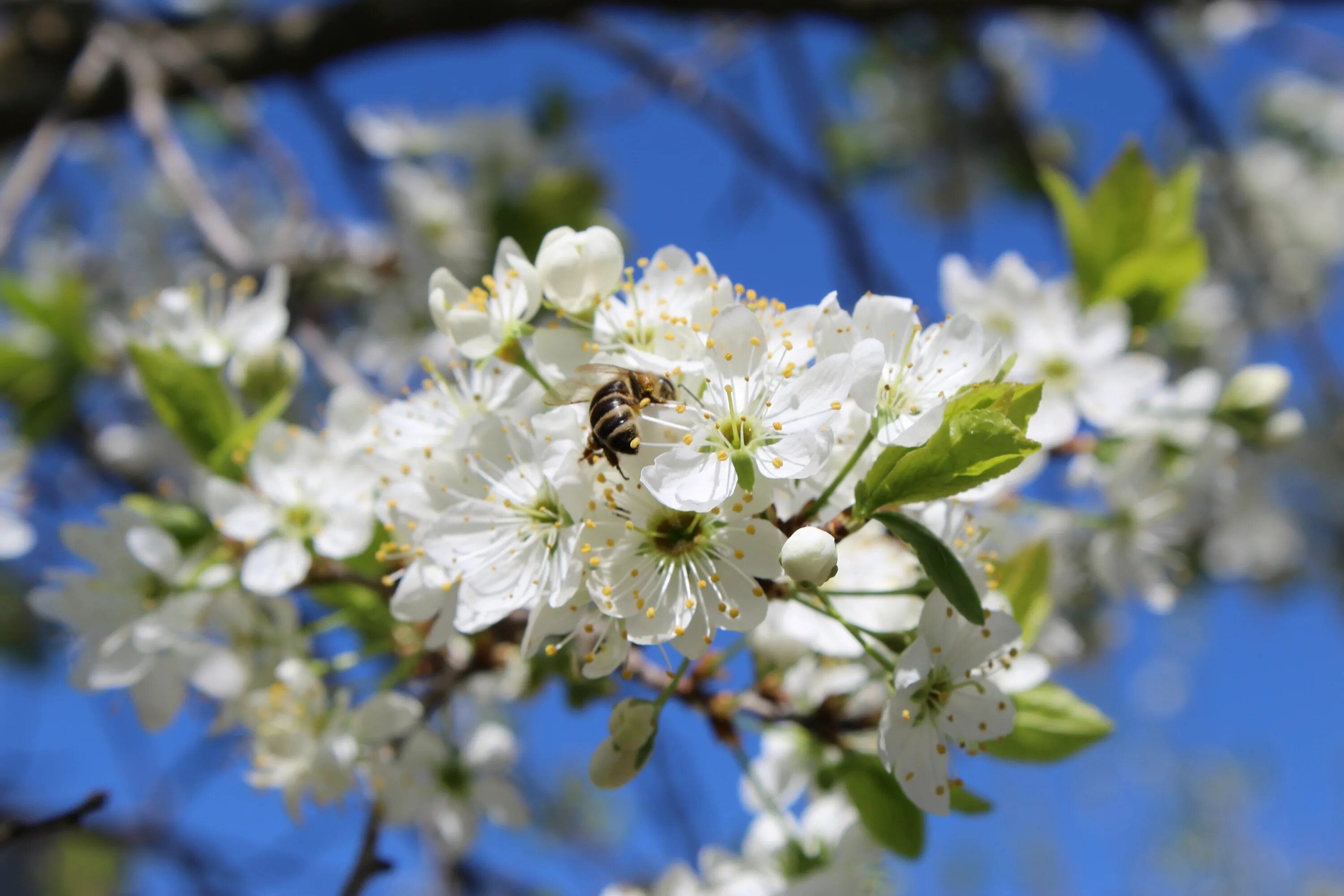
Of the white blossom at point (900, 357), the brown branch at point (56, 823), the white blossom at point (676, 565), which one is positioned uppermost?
the white blossom at point (900, 357)

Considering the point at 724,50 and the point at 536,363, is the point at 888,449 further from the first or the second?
the point at 724,50

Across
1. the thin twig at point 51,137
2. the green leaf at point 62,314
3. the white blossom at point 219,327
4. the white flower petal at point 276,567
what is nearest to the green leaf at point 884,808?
the white flower petal at point 276,567

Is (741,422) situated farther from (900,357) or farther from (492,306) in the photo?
(492,306)

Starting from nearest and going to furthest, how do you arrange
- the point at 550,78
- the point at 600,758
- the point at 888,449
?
the point at 888,449
the point at 600,758
the point at 550,78

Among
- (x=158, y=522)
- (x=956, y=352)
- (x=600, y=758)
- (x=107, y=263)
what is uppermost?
(x=956, y=352)

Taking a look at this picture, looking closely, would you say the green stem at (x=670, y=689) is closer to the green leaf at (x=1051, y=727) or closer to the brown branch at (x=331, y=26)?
the green leaf at (x=1051, y=727)

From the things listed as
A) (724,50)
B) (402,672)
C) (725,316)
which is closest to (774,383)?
(725,316)

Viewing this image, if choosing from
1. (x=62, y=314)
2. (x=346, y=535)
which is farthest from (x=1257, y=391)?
(x=62, y=314)
